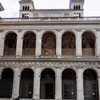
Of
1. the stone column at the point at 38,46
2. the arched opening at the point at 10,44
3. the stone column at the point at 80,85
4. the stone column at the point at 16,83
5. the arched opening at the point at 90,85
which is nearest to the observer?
the stone column at the point at 80,85

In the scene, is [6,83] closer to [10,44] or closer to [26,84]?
[26,84]

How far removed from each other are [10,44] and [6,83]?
674 cm

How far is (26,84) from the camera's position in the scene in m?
37.4

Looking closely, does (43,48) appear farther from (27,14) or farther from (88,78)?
(27,14)

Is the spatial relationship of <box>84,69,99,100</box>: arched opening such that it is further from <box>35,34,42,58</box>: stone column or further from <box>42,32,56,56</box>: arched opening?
<box>35,34,42,58</box>: stone column

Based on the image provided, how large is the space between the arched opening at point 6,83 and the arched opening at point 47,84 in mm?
4701

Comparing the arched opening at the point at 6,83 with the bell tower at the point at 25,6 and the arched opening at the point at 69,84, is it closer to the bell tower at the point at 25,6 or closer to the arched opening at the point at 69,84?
the arched opening at the point at 69,84

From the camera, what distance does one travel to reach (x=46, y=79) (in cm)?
3775

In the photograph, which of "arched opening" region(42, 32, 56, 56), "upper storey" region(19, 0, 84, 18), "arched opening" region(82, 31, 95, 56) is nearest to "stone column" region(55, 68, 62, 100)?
"arched opening" region(42, 32, 56, 56)

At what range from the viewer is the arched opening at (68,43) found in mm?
38938

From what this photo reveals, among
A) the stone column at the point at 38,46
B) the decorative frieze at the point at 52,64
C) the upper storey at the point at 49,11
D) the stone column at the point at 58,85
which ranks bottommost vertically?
the stone column at the point at 58,85

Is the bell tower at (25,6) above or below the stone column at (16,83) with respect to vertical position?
above

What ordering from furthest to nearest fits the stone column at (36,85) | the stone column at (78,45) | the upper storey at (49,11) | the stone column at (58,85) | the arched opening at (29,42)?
the upper storey at (49,11)
the arched opening at (29,42)
the stone column at (78,45)
the stone column at (36,85)
the stone column at (58,85)

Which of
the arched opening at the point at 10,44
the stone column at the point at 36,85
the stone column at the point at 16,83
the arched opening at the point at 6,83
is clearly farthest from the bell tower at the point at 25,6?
the stone column at the point at 36,85
